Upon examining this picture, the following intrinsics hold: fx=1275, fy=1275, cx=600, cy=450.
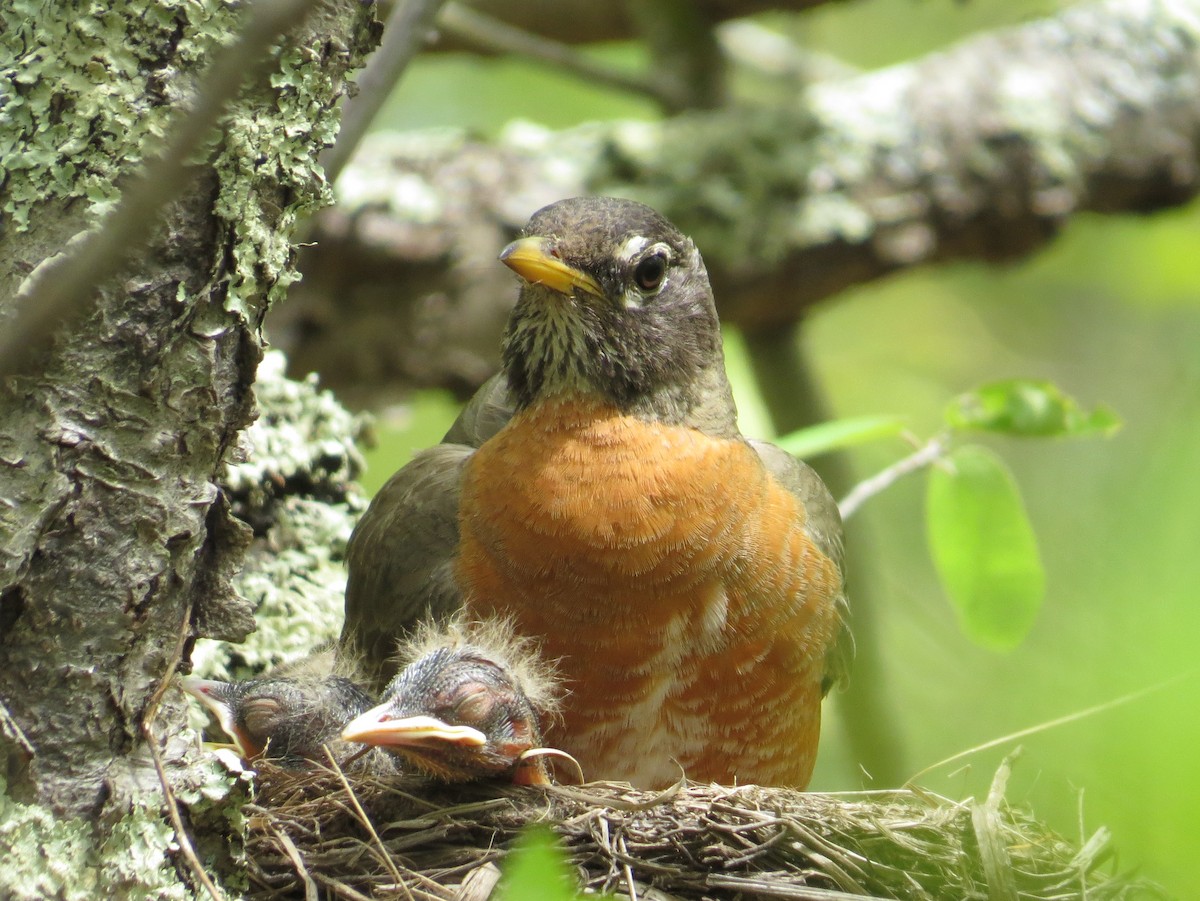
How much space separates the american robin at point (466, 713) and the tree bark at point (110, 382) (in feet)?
2.21

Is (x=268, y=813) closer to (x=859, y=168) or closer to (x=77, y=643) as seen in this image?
(x=77, y=643)

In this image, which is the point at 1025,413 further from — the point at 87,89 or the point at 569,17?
the point at 569,17

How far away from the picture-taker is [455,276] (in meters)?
5.31

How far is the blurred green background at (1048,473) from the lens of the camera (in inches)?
46.9

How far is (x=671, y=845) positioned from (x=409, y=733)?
1.89 feet

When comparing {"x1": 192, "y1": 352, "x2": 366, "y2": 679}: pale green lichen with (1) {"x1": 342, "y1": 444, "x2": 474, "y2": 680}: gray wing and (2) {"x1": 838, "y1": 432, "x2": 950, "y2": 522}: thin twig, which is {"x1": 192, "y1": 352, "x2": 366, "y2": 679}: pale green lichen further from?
(2) {"x1": 838, "y1": 432, "x2": 950, "y2": 522}: thin twig

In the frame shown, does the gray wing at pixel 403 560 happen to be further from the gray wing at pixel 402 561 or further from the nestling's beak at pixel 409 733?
the nestling's beak at pixel 409 733

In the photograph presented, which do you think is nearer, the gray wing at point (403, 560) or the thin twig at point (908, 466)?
the gray wing at point (403, 560)

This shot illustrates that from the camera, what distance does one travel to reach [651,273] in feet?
11.4

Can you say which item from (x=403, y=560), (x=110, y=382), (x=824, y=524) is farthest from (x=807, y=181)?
(x=110, y=382)

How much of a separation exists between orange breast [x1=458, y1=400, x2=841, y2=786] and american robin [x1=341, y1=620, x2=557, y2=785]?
13 cm

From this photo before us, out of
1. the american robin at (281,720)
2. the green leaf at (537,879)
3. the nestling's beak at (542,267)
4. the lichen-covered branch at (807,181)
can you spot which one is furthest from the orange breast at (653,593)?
the lichen-covered branch at (807,181)

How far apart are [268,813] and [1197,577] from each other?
1.99m

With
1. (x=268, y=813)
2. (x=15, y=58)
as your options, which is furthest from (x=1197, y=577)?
(x=268, y=813)
